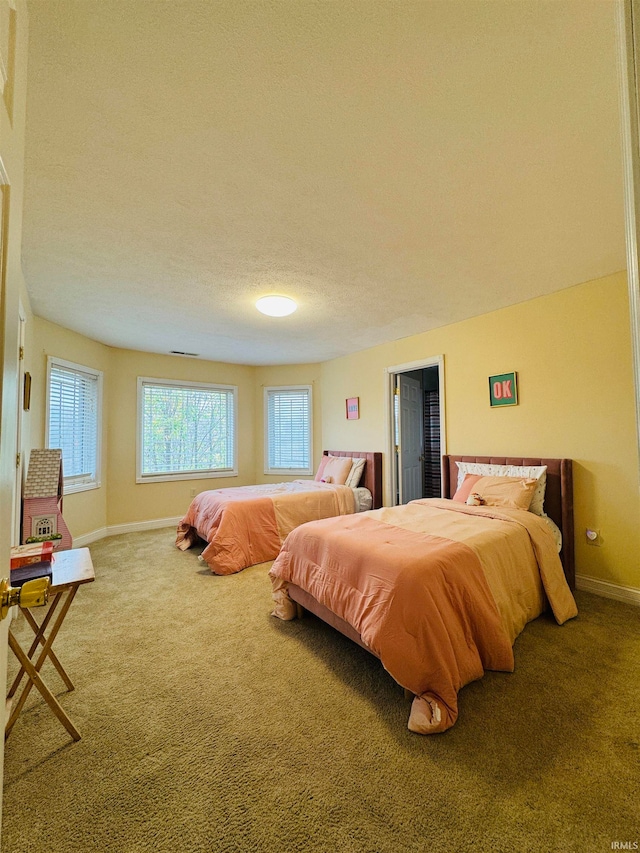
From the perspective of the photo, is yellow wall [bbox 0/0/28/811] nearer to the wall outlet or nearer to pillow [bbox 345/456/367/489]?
the wall outlet

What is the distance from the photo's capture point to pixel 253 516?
12.1 ft

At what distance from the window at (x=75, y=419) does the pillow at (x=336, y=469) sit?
298cm

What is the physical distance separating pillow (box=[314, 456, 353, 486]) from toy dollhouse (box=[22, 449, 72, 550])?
301 centimetres

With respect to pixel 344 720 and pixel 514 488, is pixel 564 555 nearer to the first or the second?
pixel 514 488

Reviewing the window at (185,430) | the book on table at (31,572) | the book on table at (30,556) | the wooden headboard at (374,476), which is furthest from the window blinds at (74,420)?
the wooden headboard at (374,476)

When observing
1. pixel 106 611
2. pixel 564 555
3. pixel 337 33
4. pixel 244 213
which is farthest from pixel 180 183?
pixel 564 555

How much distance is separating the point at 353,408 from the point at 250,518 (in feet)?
7.50

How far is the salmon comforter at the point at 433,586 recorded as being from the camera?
5.30 ft

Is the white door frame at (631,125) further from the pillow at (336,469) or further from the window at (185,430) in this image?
the window at (185,430)

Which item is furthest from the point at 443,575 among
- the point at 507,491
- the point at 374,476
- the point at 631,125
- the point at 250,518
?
the point at 374,476

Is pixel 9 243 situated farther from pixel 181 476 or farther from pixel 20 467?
pixel 181 476

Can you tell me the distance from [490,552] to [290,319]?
9.15ft

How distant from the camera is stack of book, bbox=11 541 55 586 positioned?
1541 millimetres

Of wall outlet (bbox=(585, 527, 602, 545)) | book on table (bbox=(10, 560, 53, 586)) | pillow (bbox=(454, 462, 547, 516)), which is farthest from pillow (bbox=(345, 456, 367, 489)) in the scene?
book on table (bbox=(10, 560, 53, 586))
